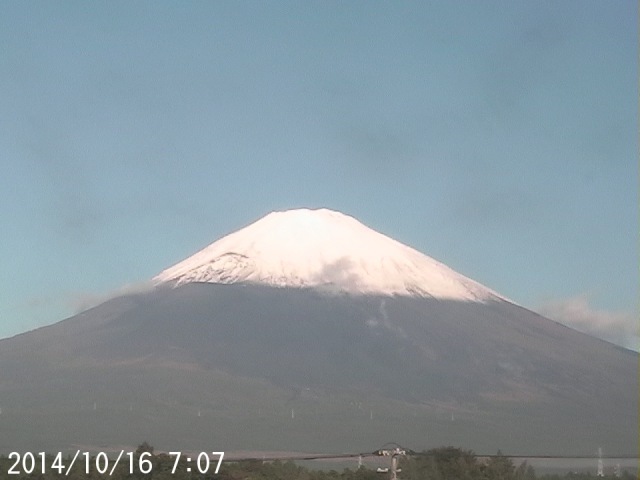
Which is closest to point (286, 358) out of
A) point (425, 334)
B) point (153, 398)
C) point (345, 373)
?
point (345, 373)

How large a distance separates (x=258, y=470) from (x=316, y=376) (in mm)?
125450

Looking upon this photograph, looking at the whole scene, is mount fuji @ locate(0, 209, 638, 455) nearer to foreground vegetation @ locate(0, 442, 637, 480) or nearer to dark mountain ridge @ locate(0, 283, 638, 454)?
dark mountain ridge @ locate(0, 283, 638, 454)

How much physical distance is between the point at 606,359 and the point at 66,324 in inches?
2903

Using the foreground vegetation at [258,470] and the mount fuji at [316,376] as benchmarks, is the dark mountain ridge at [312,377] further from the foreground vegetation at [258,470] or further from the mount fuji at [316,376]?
the foreground vegetation at [258,470]

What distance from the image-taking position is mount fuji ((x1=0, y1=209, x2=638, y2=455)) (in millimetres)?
116000

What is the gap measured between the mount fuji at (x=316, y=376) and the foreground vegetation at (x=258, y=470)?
54787mm

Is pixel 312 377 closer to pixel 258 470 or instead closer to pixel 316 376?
pixel 316 376

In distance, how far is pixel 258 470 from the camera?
1362 inches

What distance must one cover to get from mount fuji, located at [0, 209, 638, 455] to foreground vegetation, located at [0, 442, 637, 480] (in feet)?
180

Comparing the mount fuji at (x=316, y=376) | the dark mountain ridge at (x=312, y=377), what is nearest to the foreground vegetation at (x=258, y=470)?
the dark mountain ridge at (x=312, y=377)

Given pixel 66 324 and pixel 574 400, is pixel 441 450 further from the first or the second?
pixel 66 324

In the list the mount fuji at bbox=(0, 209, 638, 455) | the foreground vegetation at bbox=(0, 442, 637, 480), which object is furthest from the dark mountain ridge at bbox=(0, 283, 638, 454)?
the foreground vegetation at bbox=(0, 442, 637, 480)

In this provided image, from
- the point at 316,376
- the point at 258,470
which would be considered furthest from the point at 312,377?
the point at 258,470

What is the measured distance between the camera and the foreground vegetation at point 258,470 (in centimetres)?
3117
